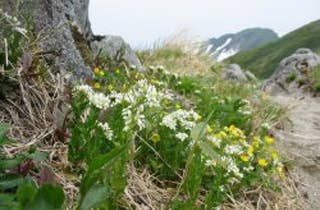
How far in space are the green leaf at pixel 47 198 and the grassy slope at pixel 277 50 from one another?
6157cm

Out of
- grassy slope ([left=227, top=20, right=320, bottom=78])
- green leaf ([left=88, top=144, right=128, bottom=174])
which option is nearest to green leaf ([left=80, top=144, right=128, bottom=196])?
green leaf ([left=88, top=144, right=128, bottom=174])

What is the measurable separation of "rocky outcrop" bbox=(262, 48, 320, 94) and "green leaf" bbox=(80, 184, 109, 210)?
1140 centimetres

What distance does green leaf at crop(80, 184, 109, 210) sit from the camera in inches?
46.6

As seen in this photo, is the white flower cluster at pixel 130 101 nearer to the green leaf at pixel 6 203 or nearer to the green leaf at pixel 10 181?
the green leaf at pixel 10 181

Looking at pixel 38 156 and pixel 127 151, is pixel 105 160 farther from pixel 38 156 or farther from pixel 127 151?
pixel 127 151

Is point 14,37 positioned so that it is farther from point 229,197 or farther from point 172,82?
point 172,82

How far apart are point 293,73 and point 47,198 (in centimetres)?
1308

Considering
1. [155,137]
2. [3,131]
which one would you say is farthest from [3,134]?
[155,137]

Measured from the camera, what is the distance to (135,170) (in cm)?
265

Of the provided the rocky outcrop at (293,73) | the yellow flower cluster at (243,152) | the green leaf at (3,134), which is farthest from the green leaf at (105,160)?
the rocky outcrop at (293,73)

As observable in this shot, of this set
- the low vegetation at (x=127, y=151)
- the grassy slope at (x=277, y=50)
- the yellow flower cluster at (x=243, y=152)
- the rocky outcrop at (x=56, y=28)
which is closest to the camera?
the low vegetation at (x=127, y=151)

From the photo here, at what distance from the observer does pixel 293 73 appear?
13672 millimetres

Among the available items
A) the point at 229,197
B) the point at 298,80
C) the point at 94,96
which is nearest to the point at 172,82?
the point at 229,197

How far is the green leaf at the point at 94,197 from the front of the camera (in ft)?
3.88
